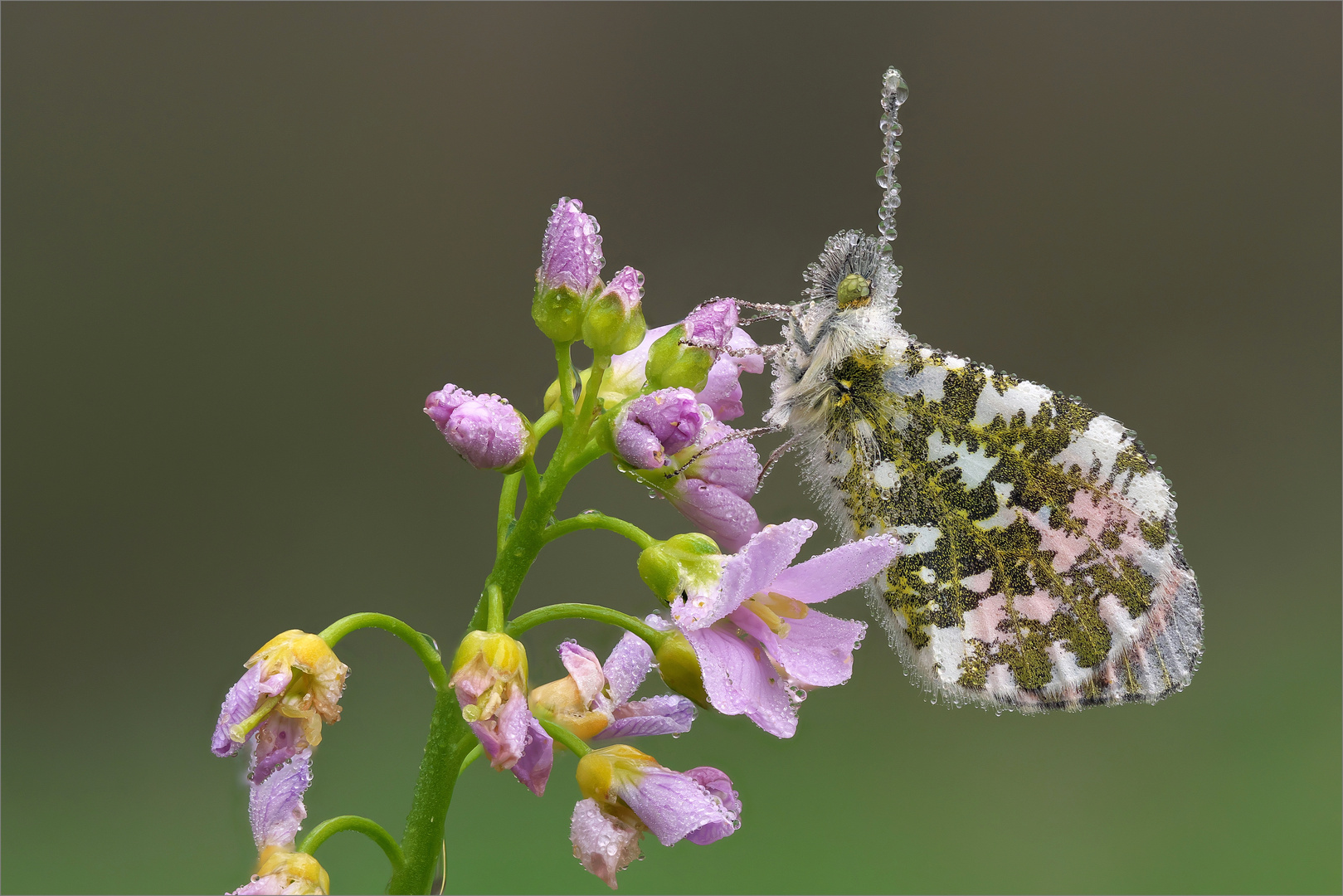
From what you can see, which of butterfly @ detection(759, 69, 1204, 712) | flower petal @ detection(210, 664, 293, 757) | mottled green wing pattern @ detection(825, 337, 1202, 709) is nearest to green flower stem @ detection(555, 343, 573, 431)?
flower petal @ detection(210, 664, 293, 757)

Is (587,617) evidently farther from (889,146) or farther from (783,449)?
(889,146)

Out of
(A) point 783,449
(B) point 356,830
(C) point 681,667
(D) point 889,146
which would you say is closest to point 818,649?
(C) point 681,667

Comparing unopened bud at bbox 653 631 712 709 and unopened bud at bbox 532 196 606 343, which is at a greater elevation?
unopened bud at bbox 532 196 606 343

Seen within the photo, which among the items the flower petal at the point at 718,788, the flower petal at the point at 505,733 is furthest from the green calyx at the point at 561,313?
the flower petal at the point at 718,788

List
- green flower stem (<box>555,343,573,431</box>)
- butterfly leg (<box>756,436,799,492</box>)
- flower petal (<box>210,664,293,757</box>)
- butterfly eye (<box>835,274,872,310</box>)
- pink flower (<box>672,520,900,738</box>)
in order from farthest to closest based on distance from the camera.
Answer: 1. butterfly eye (<box>835,274,872,310</box>)
2. butterfly leg (<box>756,436,799,492</box>)
3. green flower stem (<box>555,343,573,431</box>)
4. pink flower (<box>672,520,900,738</box>)
5. flower petal (<box>210,664,293,757</box>)

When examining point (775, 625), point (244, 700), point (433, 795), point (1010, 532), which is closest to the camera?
point (244, 700)

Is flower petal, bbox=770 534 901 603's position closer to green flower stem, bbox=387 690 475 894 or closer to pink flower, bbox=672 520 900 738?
pink flower, bbox=672 520 900 738

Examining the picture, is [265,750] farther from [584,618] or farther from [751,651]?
[751,651]

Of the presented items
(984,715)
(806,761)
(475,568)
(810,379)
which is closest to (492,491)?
(475,568)
